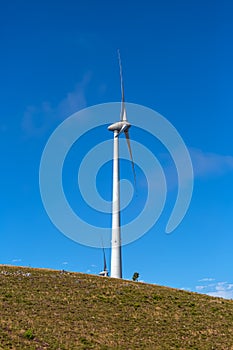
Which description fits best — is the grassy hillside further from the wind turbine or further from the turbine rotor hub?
the turbine rotor hub

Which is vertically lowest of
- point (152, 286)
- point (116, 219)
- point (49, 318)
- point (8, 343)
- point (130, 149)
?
point (8, 343)

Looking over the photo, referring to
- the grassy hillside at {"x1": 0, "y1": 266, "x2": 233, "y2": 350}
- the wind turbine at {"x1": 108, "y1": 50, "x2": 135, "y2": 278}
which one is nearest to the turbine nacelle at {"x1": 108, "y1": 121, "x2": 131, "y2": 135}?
the wind turbine at {"x1": 108, "y1": 50, "x2": 135, "y2": 278}

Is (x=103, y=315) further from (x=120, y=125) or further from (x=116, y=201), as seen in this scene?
(x=120, y=125)

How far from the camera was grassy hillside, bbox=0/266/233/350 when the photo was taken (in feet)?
132

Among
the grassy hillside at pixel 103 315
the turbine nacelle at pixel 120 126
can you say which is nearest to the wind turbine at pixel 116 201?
the turbine nacelle at pixel 120 126

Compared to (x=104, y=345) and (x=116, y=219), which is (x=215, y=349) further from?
(x=116, y=219)

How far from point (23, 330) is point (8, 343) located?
137 inches

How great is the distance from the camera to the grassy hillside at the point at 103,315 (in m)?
40.2

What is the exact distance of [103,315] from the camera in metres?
48.3

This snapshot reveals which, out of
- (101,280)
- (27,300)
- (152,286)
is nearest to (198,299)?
(152,286)

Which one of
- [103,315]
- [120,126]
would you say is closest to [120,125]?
[120,126]

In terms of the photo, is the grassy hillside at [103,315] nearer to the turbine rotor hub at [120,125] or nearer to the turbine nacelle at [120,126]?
the turbine nacelle at [120,126]

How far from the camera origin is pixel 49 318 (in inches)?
1775

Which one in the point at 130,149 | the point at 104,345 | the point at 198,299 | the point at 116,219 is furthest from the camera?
the point at 130,149
